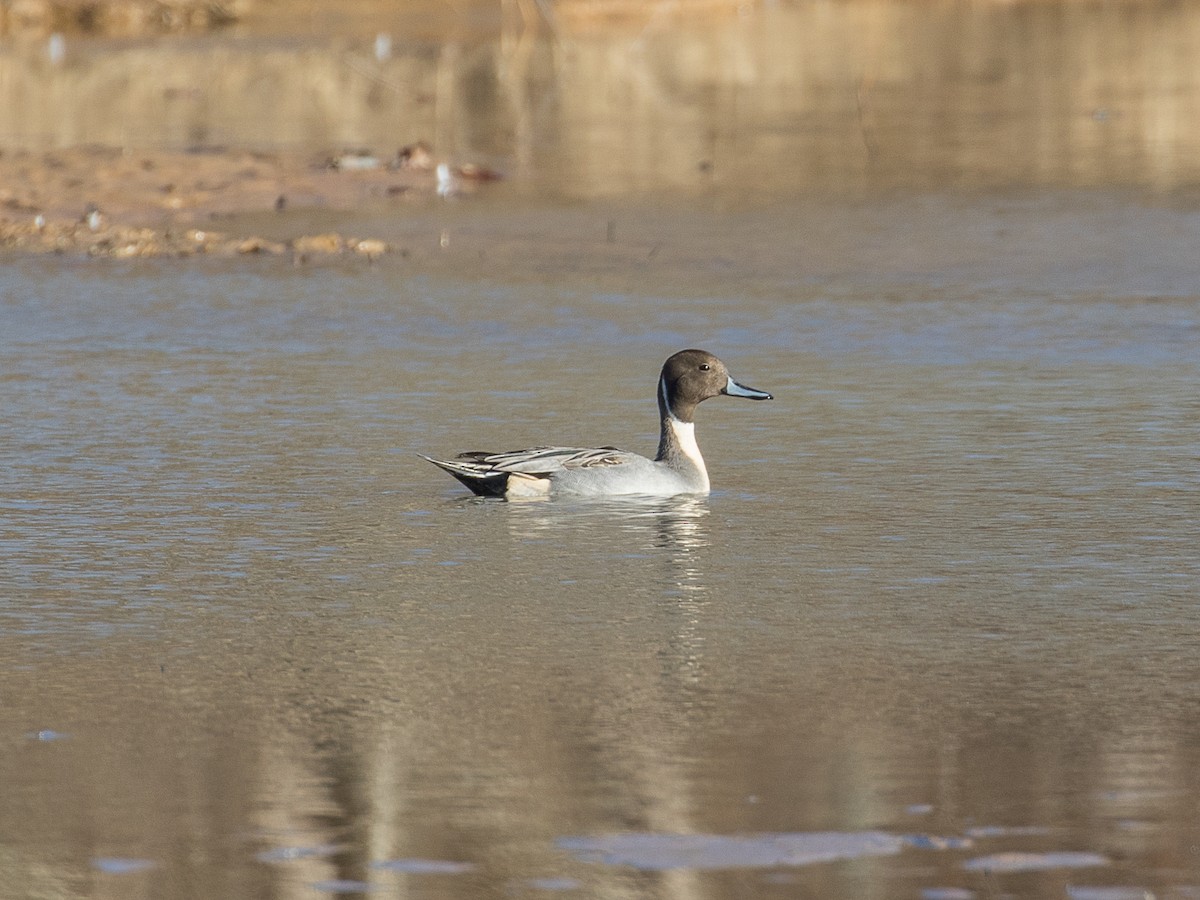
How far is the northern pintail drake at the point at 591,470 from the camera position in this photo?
29.3 feet

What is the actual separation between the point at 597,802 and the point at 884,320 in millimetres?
8605

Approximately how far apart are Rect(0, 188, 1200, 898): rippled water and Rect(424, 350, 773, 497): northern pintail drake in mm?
119

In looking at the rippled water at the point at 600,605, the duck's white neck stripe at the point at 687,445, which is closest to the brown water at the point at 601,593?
the rippled water at the point at 600,605

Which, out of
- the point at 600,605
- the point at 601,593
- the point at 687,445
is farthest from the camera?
the point at 687,445

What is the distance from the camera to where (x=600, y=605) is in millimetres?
7145

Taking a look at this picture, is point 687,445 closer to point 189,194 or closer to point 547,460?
point 547,460

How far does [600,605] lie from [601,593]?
0.58 ft

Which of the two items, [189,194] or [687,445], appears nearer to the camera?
[687,445]

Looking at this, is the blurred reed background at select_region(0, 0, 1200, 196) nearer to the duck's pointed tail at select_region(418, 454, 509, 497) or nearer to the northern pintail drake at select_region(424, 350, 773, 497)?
the northern pintail drake at select_region(424, 350, 773, 497)

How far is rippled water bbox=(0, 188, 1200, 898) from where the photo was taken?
4.91 metres

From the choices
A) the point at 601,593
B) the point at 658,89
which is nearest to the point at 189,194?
the point at 658,89

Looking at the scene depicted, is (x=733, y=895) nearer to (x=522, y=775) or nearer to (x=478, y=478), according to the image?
(x=522, y=775)

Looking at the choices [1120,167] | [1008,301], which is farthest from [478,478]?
[1120,167]

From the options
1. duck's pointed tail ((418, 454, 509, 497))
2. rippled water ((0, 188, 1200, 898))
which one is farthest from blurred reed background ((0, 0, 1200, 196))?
duck's pointed tail ((418, 454, 509, 497))
